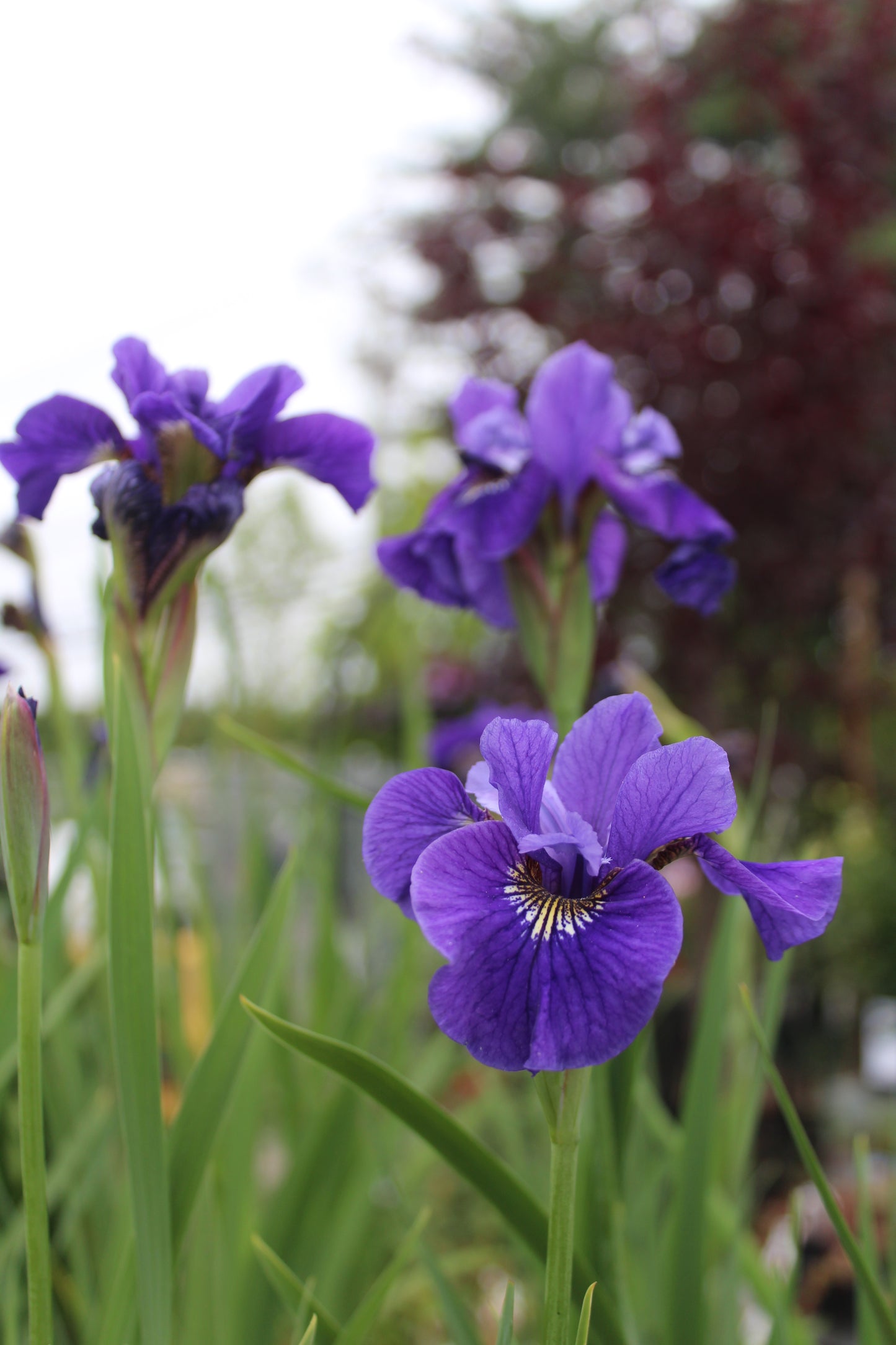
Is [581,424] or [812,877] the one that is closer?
[812,877]

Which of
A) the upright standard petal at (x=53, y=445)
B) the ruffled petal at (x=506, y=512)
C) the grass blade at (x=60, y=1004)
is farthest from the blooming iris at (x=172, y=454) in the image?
the grass blade at (x=60, y=1004)

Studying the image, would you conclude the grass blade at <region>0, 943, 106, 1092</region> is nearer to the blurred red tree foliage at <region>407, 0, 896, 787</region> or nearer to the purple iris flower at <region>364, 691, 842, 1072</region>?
the purple iris flower at <region>364, 691, 842, 1072</region>

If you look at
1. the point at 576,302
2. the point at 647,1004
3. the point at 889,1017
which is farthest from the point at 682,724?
the point at 576,302

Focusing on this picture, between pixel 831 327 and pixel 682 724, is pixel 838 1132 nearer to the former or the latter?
pixel 682 724

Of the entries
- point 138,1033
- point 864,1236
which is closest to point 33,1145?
point 138,1033

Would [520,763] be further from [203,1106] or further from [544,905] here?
[203,1106]

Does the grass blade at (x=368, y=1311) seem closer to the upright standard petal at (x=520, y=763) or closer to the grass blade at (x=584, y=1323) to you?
the grass blade at (x=584, y=1323)
